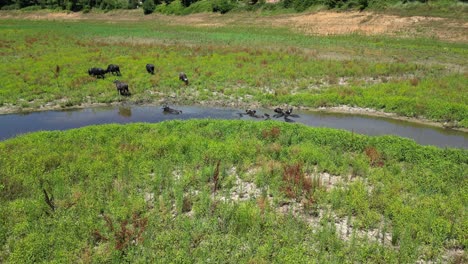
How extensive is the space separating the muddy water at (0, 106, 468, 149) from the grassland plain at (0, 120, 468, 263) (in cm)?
317

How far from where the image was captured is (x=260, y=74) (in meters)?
28.5

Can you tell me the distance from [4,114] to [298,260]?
20.3m

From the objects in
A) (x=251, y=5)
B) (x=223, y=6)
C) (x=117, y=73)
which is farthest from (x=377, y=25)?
(x=117, y=73)

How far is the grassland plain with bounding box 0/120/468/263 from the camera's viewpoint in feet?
31.4

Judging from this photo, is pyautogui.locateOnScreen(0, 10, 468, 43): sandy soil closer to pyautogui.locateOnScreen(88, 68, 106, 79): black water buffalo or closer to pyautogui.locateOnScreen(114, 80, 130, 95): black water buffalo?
pyautogui.locateOnScreen(88, 68, 106, 79): black water buffalo

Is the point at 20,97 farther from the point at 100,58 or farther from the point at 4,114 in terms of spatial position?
the point at 100,58

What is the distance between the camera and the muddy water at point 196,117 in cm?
1844

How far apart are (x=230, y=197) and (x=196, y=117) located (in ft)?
31.1

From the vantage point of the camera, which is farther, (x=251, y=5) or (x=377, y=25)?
(x=251, y=5)

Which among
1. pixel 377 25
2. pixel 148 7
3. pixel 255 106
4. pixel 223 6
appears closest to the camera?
pixel 255 106

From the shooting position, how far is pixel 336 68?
2986cm

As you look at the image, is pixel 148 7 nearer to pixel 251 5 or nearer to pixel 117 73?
pixel 251 5

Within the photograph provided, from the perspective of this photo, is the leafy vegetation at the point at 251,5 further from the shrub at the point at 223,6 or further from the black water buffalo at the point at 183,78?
the black water buffalo at the point at 183,78

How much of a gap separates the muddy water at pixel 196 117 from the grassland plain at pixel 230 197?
3.17 m
